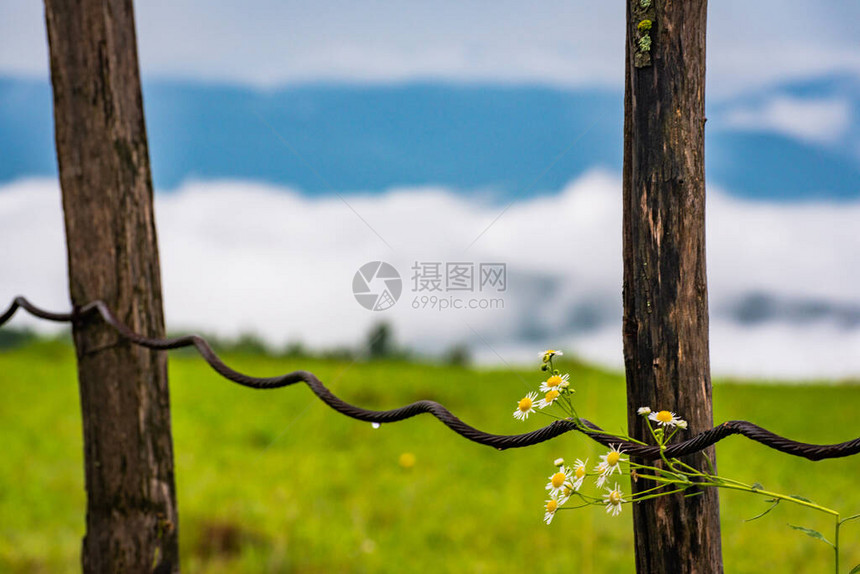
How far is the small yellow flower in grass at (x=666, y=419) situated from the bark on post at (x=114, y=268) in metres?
1.55

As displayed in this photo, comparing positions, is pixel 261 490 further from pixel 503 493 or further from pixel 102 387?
pixel 102 387

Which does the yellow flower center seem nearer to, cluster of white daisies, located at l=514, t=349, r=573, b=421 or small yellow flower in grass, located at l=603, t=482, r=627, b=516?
cluster of white daisies, located at l=514, t=349, r=573, b=421

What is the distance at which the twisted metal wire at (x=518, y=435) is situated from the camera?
1.06 m

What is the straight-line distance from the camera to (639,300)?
129cm

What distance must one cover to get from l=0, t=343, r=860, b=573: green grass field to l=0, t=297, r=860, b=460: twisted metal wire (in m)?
1.27

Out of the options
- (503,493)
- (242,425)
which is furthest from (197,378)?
(503,493)

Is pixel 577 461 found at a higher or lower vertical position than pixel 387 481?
higher

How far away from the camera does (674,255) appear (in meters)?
1.26

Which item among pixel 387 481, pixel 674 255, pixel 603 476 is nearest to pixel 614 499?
pixel 603 476

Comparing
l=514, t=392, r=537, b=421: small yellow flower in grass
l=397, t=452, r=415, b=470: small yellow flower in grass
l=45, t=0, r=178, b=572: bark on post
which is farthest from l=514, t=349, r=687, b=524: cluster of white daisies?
l=397, t=452, r=415, b=470: small yellow flower in grass

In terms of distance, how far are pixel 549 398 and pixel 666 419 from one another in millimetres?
217

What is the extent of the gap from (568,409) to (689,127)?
57 centimetres

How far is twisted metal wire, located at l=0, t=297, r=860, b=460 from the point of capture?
1.06 m

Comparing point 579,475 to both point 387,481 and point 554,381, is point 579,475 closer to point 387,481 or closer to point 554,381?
point 554,381
